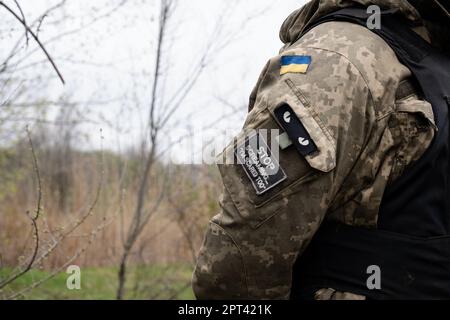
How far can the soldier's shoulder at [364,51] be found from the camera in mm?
1541

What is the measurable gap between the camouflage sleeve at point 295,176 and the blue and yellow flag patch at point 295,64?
0.04 feet

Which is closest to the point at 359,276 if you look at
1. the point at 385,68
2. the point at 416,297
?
the point at 416,297

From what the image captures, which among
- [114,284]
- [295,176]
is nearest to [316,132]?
[295,176]

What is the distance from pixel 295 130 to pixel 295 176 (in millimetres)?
120

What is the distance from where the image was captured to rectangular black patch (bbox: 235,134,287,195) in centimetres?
151

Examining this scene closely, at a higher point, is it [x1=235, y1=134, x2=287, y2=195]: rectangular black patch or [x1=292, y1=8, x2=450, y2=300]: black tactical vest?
[x1=235, y1=134, x2=287, y2=195]: rectangular black patch

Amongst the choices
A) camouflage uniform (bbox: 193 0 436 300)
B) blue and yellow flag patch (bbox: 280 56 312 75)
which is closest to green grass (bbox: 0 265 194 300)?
camouflage uniform (bbox: 193 0 436 300)

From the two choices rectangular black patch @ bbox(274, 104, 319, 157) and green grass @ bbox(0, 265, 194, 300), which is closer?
rectangular black patch @ bbox(274, 104, 319, 157)

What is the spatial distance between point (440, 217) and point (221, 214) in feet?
1.94

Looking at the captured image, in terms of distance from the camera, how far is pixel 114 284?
589cm

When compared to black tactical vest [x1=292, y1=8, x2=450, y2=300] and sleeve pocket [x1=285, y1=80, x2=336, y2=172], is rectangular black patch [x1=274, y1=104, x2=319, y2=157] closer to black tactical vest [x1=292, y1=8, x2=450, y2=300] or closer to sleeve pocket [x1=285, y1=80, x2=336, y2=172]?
sleeve pocket [x1=285, y1=80, x2=336, y2=172]

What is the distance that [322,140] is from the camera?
148cm

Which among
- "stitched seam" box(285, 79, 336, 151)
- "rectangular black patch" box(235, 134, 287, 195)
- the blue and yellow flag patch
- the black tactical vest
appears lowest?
the black tactical vest
